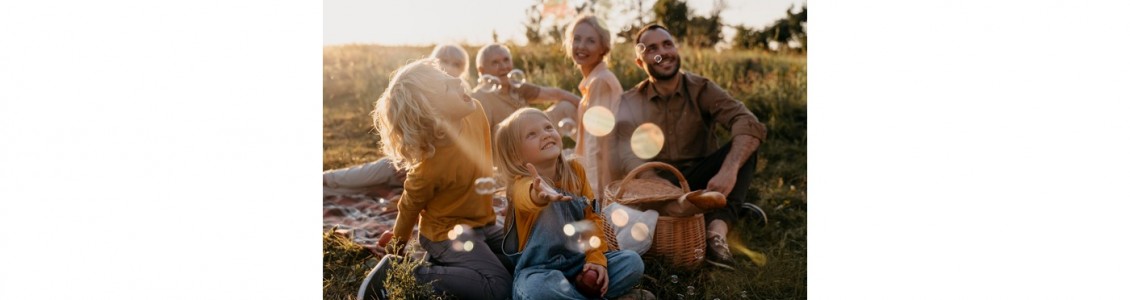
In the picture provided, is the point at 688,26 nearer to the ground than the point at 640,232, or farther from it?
farther from it

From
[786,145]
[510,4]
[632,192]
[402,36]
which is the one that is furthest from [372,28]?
[786,145]

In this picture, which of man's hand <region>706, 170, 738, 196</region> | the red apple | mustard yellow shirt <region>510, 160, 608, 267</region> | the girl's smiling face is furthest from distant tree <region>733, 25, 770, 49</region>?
the red apple

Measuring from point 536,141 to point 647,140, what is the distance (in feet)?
4.73

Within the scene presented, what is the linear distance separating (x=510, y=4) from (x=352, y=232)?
1201 mm

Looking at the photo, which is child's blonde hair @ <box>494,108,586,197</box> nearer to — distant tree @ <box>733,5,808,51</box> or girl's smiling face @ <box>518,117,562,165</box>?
girl's smiling face @ <box>518,117,562,165</box>

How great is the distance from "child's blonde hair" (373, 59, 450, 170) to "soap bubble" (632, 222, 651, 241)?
0.92 m

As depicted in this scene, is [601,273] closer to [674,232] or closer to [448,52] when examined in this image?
[674,232]

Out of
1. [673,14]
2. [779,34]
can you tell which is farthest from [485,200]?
[673,14]

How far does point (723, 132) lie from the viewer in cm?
620

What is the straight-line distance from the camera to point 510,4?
423 centimetres

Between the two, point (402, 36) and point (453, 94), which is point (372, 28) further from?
point (453, 94)

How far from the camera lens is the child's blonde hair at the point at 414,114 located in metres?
3.20

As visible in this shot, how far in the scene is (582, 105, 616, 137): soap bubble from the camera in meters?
4.27

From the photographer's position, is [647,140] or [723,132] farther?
[723,132]
